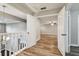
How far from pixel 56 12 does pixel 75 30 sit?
1.32 m

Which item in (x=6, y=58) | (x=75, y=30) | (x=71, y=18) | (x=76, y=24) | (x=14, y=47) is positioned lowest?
(x=14, y=47)

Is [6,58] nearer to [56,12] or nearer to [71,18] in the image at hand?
[56,12]

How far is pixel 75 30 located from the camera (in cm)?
380

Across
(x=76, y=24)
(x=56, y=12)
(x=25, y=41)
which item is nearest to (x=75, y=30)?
(x=76, y=24)

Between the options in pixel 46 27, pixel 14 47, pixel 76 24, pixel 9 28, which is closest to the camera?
pixel 14 47

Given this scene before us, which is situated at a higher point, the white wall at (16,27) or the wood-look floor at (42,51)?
the white wall at (16,27)

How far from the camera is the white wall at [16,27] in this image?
571 cm

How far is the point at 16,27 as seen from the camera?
238 inches

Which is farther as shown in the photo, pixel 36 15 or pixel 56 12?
pixel 36 15

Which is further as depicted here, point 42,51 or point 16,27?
point 16,27

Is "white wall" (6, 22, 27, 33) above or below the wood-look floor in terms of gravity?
above

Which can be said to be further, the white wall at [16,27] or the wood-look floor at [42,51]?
the white wall at [16,27]

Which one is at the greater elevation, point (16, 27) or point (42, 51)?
point (16, 27)

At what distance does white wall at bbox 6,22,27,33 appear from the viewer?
5715mm
